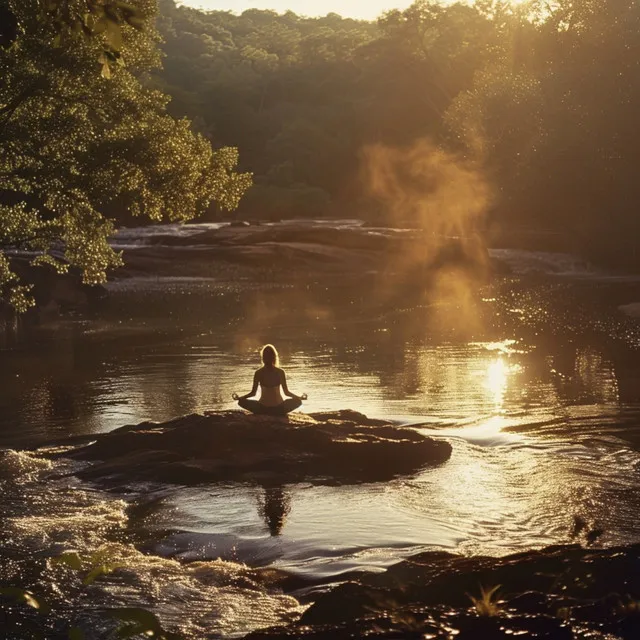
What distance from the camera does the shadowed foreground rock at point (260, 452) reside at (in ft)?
49.4

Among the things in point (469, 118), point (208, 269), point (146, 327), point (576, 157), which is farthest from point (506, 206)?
point (146, 327)

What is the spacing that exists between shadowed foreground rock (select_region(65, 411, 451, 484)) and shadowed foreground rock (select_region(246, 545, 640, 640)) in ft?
18.6

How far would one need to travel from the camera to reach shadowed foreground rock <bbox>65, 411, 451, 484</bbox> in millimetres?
15055

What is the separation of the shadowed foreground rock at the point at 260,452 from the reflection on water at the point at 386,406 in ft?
1.58

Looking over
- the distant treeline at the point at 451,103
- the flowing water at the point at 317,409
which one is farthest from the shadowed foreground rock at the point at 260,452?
the distant treeline at the point at 451,103

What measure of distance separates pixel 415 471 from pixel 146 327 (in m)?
24.4

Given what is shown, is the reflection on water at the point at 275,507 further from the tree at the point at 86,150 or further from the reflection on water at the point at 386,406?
the tree at the point at 86,150

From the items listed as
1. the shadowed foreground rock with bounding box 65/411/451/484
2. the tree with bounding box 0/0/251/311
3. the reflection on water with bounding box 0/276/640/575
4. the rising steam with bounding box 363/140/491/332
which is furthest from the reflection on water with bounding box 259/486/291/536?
the rising steam with bounding box 363/140/491/332

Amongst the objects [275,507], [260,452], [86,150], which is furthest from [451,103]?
[275,507]

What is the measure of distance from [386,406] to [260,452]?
244 inches

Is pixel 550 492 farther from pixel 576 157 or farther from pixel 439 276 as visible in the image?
pixel 439 276

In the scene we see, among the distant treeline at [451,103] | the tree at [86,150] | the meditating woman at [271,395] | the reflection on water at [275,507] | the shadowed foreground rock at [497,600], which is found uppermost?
the distant treeline at [451,103]

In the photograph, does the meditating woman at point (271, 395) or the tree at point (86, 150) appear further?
the tree at point (86, 150)

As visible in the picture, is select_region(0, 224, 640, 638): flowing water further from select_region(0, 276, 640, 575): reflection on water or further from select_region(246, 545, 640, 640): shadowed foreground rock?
select_region(246, 545, 640, 640): shadowed foreground rock
